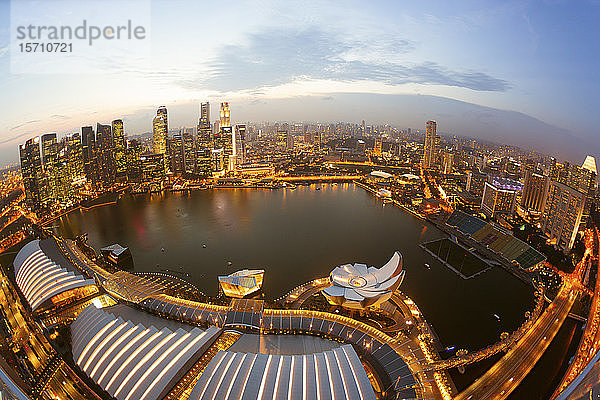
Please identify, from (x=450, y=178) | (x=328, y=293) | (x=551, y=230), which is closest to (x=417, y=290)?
(x=328, y=293)

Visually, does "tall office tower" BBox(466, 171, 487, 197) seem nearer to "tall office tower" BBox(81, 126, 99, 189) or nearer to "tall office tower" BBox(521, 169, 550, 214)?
"tall office tower" BBox(521, 169, 550, 214)

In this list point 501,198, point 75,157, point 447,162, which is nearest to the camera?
point 501,198

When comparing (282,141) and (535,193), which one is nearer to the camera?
(535,193)

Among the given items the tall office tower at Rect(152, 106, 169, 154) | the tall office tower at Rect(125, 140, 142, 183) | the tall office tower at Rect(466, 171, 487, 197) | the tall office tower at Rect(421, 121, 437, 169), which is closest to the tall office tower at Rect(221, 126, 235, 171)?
the tall office tower at Rect(152, 106, 169, 154)

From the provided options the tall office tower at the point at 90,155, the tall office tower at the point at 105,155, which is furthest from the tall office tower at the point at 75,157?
the tall office tower at the point at 105,155

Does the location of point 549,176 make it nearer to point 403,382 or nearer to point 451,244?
point 451,244

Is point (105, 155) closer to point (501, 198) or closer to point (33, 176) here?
point (33, 176)

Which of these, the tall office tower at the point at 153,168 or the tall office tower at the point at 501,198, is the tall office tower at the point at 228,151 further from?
the tall office tower at the point at 501,198

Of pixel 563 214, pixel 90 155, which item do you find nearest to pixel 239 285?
pixel 563 214
